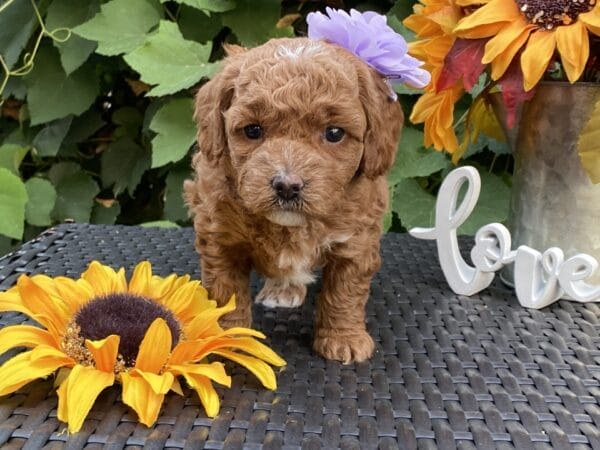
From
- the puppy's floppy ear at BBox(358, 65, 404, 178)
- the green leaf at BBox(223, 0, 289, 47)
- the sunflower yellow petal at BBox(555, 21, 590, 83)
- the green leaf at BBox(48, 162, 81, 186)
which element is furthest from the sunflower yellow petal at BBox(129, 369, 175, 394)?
the green leaf at BBox(48, 162, 81, 186)

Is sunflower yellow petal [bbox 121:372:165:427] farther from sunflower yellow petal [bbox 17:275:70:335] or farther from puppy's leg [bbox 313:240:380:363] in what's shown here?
puppy's leg [bbox 313:240:380:363]

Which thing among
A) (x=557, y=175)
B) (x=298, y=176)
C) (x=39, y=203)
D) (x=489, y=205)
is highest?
(x=298, y=176)

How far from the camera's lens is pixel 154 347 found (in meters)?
0.83

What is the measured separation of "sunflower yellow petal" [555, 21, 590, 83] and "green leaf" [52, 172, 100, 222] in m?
1.44

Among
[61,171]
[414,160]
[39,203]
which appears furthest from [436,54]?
[61,171]

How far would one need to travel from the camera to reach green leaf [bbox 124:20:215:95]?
1.61m

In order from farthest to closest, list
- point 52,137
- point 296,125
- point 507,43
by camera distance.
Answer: point 52,137
point 507,43
point 296,125

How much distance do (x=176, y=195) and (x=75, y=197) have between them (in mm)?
354

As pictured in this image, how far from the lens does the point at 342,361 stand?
1037mm

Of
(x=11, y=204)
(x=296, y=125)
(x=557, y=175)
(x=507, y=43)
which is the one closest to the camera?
(x=296, y=125)

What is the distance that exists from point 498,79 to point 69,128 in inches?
54.0

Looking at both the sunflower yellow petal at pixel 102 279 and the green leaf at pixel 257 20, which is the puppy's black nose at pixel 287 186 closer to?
the sunflower yellow petal at pixel 102 279

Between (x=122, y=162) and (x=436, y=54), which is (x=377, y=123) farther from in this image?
(x=122, y=162)

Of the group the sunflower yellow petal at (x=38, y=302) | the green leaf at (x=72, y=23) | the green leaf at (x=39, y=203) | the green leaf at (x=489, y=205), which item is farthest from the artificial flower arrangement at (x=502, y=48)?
the green leaf at (x=39, y=203)
